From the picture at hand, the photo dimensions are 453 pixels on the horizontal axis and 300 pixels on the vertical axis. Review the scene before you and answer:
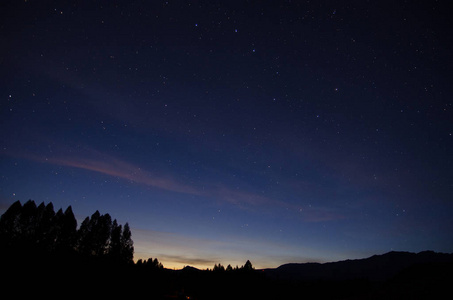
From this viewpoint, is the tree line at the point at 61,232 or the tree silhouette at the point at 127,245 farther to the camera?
the tree silhouette at the point at 127,245

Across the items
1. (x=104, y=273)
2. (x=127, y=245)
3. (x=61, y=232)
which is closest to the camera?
(x=104, y=273)

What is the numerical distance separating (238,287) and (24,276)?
5181 centimetres

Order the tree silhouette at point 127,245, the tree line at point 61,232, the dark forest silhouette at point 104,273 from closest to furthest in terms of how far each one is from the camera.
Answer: the dark forest silhouette at point 104,273, the tree line at point 61,232, the tree silhouette at point 127,245

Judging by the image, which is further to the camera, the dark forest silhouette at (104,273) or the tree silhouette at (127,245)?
the tree silhouette at (127,245)

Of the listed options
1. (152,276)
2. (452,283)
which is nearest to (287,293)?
(152,276)

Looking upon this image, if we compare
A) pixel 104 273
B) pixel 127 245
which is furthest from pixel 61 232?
pixel 104 273

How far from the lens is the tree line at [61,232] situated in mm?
41500

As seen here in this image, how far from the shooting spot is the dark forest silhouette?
2111 cm

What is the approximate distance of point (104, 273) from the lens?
92.5 ft

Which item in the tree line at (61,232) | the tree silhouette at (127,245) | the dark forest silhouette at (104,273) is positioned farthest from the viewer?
the tree silhouette at (127,245)

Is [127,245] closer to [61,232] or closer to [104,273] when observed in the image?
[61,232]

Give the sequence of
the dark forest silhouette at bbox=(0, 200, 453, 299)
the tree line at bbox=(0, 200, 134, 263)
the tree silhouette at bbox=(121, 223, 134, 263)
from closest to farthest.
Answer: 1. the dark forest silhouette at bbox=(0, 200, 453, 299)
2. the tree line at bbox=(0, 200, 134, 263)
3. the tree silhouette at bbox=(121, 223, 134, 263)

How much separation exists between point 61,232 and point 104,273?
24.2 meters

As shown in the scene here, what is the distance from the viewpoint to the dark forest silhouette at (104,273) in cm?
2111
